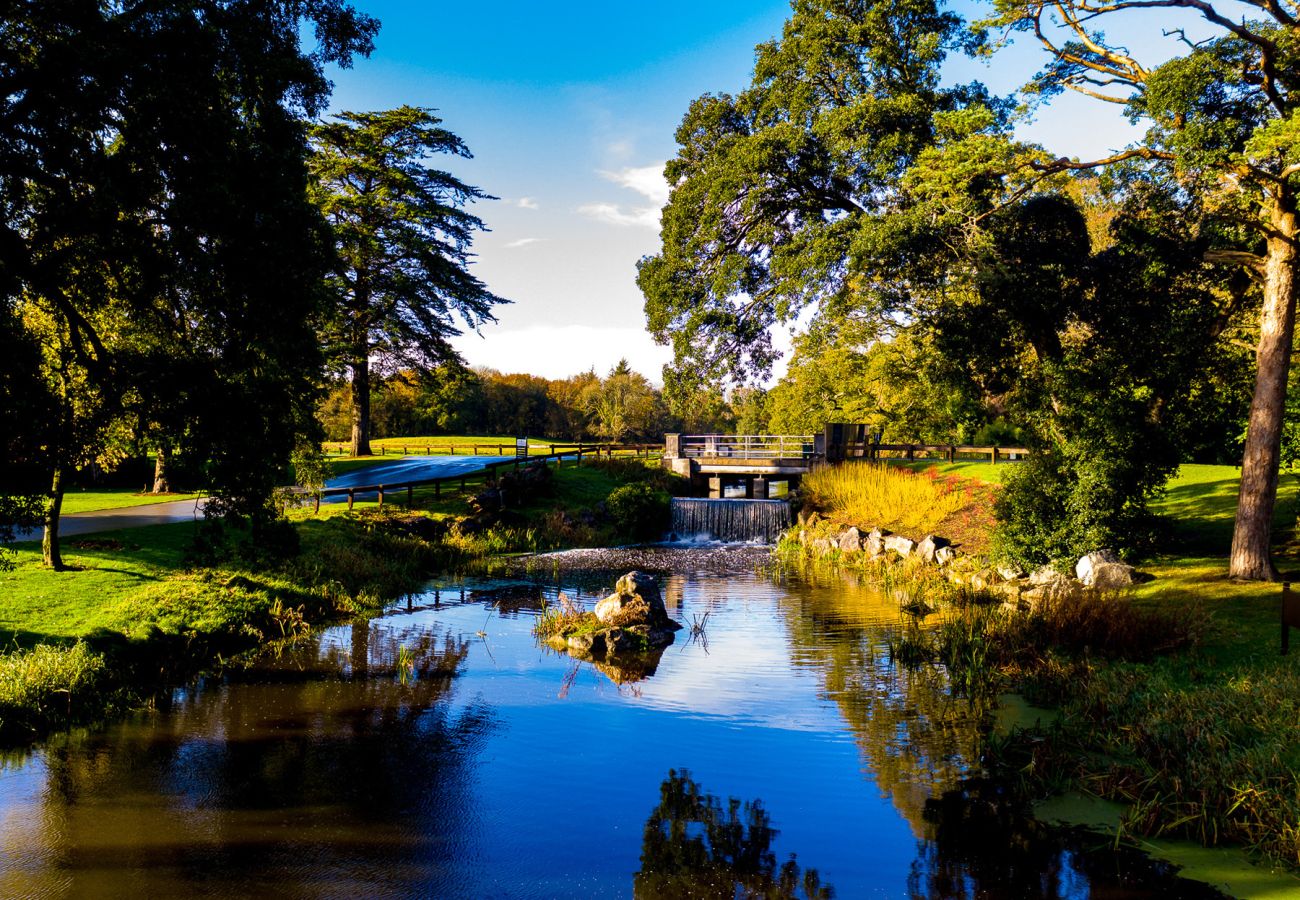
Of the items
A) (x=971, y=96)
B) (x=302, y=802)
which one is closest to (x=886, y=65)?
(x=971, y=96)

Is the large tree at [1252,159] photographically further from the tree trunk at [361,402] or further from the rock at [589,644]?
the tree trunk at [361,402]

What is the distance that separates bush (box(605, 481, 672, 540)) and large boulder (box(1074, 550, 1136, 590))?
1719 cm

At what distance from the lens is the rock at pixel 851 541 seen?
23875 mm

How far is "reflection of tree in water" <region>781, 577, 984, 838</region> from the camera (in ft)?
28.4

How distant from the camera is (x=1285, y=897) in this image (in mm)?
6090

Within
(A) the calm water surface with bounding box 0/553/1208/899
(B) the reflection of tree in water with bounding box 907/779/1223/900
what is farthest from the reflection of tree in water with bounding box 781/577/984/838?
(B) the reflection of tree in water with bounding box 907/779/1223/900

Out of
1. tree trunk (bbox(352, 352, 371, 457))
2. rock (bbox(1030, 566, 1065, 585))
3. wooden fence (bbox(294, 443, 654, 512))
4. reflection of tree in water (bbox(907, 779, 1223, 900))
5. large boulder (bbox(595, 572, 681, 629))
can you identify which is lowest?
reflection of tree in water (bbox(907, 779, 1223, 900))

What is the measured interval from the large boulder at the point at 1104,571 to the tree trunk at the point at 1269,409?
1.86m

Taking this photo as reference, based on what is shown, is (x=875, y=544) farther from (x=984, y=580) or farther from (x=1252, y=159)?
(x=1252, y=159)

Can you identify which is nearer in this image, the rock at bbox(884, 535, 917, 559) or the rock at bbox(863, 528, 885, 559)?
the rock at bbox(884, 535, 917, 559)

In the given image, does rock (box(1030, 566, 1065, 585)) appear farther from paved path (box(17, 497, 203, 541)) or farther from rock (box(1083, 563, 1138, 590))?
paved path (box(17, 497, 203, 541))

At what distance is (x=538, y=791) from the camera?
8.43 m

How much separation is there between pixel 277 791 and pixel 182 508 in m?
18.8

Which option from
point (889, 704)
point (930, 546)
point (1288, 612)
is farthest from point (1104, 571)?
point (889, 704)
